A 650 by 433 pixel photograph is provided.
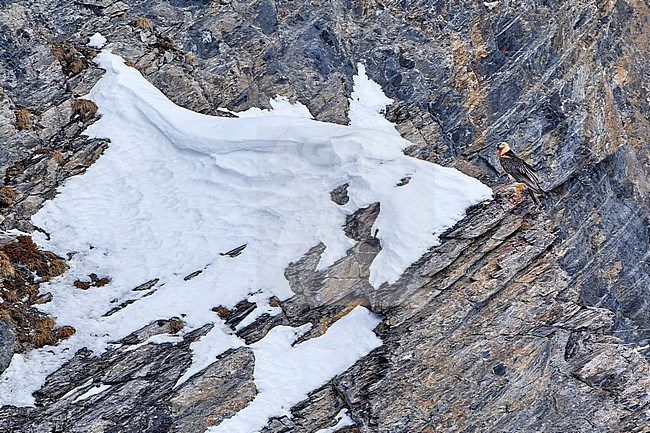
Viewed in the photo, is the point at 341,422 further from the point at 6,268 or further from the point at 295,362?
the point at 6,268

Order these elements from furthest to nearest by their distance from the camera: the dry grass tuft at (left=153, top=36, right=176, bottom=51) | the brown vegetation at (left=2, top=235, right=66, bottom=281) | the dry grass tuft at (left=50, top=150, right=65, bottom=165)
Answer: the dry grass tuft at (left=153, top=36, right=176, bottom=51) < the dry grass tuft at (left=50, top=150, right=65, bottom=165) < the brown vegetation at (left=2, top=235, right=66, bottom=281)

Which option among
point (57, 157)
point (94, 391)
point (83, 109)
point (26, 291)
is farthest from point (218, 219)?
point (83, 109)

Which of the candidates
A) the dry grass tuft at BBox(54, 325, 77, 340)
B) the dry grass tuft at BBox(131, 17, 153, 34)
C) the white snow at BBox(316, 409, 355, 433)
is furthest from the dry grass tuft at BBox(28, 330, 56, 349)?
the dry grass tuft at BBox(131, 17, 153, 34)

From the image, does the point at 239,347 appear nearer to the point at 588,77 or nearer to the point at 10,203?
the point at 10,203

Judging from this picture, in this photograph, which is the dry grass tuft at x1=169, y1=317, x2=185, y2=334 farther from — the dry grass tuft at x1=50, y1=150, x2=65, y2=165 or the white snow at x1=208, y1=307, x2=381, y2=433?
the dry grass tuft at x1=50, y1=150, x2=65, y2=165

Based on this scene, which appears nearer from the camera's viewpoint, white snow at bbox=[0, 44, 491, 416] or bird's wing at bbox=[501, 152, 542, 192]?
white snow at bbox=[0, 44, 491, 416]
